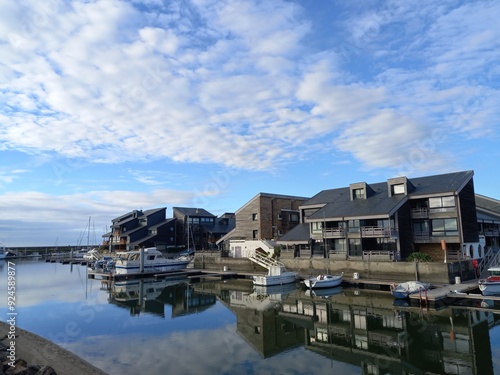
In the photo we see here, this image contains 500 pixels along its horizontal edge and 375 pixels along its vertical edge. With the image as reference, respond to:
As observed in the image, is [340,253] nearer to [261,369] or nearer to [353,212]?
[353,212]

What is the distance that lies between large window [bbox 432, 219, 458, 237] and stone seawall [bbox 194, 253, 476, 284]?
3273 mm

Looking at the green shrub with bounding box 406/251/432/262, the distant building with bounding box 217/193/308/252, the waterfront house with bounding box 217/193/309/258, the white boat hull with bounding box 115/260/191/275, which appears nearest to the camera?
the green shrub with bounding box 406/251/432/262

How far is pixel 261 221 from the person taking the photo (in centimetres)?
5244

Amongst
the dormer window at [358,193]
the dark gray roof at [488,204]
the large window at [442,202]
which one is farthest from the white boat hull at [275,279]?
the dark gray roof at [488,204]

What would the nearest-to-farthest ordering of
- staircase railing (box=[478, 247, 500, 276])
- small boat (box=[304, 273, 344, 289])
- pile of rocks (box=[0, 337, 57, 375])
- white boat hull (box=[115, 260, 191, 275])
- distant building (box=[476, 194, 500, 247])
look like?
pile of rocks (box=[0, 337, 57, 375]), small boat (box=[304, 273, 344, 289]), staircase railing (box=[478, 247, 500, 276]), distant building (box=[476, 194, 500, 247]), white boat hull (box=[115, 260, 191, 275])

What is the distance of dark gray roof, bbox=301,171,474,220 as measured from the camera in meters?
36.0

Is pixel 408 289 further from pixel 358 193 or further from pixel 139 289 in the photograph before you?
pixel 139 289

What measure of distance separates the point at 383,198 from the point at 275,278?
14679 millimetres

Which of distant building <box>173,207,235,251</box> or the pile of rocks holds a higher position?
distant building <box>173,207,235,251</box>

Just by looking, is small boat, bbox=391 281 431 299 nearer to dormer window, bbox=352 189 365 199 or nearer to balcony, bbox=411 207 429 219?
balcony, bbox=411 207 429 219

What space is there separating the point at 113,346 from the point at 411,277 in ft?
82.3

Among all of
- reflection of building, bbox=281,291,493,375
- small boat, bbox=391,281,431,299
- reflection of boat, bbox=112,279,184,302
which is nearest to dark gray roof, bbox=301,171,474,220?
small boat, bbox=391,281,431,299

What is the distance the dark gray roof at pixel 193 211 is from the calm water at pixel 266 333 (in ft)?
148

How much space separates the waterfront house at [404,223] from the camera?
35.0m
